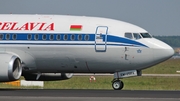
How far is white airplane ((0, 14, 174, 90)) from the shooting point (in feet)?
131

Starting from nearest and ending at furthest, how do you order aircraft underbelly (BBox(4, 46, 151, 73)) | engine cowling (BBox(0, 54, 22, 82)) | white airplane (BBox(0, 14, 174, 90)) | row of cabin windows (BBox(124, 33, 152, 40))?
engine cowling (BBox(0, 54, 22, 82)) → white airplane (BBox(0, 14, 174, 90)) → aircraft underbelly (BBox(4, 46, 151, 73)) → row of cabin windows (BBox(124, 33, 152, 40))

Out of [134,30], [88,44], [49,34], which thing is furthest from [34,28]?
[134,30]

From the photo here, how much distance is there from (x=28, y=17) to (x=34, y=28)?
3.76ft

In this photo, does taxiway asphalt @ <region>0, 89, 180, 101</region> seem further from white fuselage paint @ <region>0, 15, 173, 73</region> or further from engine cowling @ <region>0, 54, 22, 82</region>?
white fuselage paint @ <region>0, 15, 173, 73</region>

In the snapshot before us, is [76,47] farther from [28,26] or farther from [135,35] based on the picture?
[135,35]

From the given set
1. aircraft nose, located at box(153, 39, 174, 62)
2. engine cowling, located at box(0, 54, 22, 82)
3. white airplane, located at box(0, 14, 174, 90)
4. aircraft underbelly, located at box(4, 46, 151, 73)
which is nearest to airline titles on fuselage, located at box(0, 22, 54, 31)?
white airplane, located at box(0, 14, 174, 90)

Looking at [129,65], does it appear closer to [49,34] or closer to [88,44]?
[88,44]

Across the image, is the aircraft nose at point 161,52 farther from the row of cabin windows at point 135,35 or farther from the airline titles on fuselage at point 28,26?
the airline titles on fuselage at point 28,26

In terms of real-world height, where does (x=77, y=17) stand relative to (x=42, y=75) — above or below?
above

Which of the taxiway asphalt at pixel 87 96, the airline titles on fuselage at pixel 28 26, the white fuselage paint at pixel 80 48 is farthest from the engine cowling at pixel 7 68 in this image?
the taxiway asphalt at pixel 87 96

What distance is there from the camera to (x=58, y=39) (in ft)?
133

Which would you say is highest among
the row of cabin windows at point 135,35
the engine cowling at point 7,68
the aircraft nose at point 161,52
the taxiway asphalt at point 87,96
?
the row of cabin windows at point 135,35

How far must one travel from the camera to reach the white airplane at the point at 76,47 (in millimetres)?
39781

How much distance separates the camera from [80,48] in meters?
40.2
